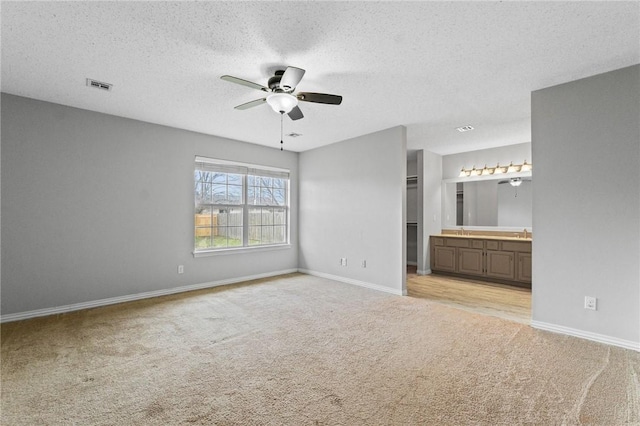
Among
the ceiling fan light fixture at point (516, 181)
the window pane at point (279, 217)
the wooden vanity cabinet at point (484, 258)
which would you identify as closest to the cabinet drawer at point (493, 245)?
the wooden vanity cabinet at point (484, 258)

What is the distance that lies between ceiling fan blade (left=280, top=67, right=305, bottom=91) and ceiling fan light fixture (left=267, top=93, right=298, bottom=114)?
4.1 inches

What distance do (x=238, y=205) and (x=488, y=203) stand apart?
487cm

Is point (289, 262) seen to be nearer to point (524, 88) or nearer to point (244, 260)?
point (244, 260)

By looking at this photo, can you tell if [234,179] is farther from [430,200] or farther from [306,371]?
[430,200]

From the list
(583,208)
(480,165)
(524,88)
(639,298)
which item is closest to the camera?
(639,298)

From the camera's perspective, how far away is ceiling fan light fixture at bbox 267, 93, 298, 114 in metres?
2.69

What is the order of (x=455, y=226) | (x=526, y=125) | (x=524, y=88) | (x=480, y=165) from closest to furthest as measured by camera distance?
1. (x=524, y=88)
2. (x=526, y=125)
3. (x=480, y=165)
4. (x=455, y=226)

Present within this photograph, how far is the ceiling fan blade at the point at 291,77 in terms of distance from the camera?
2316 millimetres

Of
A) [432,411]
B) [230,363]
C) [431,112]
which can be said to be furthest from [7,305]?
[431,112]

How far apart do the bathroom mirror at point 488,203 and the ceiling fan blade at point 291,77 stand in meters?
4.93

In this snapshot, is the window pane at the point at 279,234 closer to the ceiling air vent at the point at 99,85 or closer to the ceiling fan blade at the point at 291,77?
the ceiling air vent at the point at 99,85

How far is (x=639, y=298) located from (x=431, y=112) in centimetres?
276

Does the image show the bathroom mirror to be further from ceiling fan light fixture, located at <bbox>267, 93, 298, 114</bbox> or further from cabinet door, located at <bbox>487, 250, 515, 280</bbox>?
ceiling fan light fixture, located at <bbox>267, 93, 298, 114</bbox>

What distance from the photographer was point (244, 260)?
5.33m
